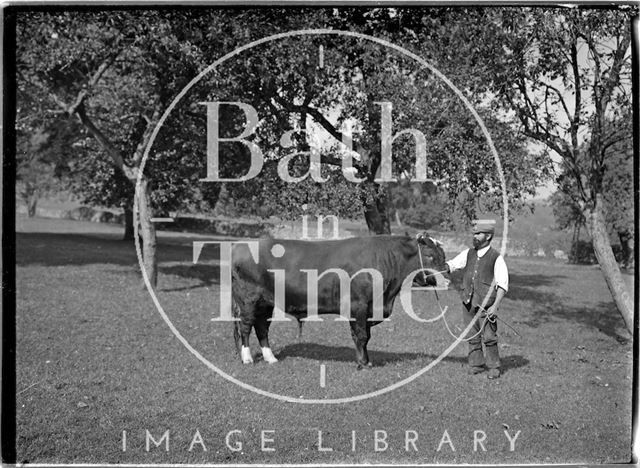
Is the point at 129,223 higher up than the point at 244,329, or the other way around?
the point at 129,223

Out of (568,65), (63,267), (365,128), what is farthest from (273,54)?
(63,267)

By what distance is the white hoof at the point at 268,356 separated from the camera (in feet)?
33.9

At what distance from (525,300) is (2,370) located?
1686 cm

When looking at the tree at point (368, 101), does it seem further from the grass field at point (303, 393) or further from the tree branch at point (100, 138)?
the tree branch at point (100, 138)

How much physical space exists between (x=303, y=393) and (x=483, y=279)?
3084 mm

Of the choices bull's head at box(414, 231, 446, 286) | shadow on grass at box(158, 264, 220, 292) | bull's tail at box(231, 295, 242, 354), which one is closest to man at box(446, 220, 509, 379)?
bull's head at box(414, 231, 446, 286)

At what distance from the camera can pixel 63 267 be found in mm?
23609

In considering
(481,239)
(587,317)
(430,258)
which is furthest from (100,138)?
(587,317)

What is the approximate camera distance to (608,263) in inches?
479

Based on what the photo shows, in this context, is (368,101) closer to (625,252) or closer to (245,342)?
(245,342)

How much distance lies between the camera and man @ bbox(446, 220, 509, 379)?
29.1ft

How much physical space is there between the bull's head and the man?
0.79ft

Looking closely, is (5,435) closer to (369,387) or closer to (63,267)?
(369,387)

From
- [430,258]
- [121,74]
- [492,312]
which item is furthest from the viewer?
[121,74]
